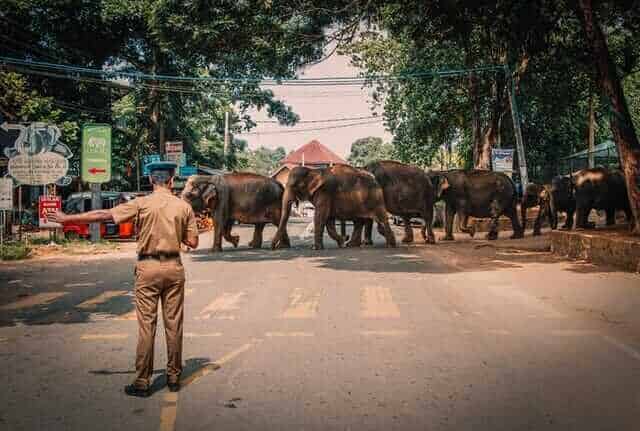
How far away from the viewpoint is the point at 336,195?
1962 centimetres

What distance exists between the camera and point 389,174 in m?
21.5

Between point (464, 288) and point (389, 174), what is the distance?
1068 cm

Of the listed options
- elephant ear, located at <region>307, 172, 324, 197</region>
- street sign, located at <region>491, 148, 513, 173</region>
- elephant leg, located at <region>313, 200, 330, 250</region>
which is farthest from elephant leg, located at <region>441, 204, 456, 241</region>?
elephant ear, located at <region>307, 172, 324, 197</region>

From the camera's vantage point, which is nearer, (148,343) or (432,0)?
(148,343)

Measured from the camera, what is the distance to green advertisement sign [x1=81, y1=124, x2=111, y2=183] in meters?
22.9

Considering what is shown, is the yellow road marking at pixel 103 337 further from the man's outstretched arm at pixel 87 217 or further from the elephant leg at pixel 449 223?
the elephant leg at pixel 449 223

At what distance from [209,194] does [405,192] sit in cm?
617

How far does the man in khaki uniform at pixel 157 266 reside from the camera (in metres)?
5.46

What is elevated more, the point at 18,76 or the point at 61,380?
the point at 18,76

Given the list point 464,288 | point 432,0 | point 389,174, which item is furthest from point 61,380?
point 389,174

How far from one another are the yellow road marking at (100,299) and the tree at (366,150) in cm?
10258

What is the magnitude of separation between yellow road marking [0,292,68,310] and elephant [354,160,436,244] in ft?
37.3

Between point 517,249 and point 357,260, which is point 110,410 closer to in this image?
point 357,260

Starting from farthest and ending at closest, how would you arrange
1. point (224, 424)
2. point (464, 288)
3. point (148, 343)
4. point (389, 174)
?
point (389, 174) < point (464, 288) < point (148, 343) < point (224, 424)
